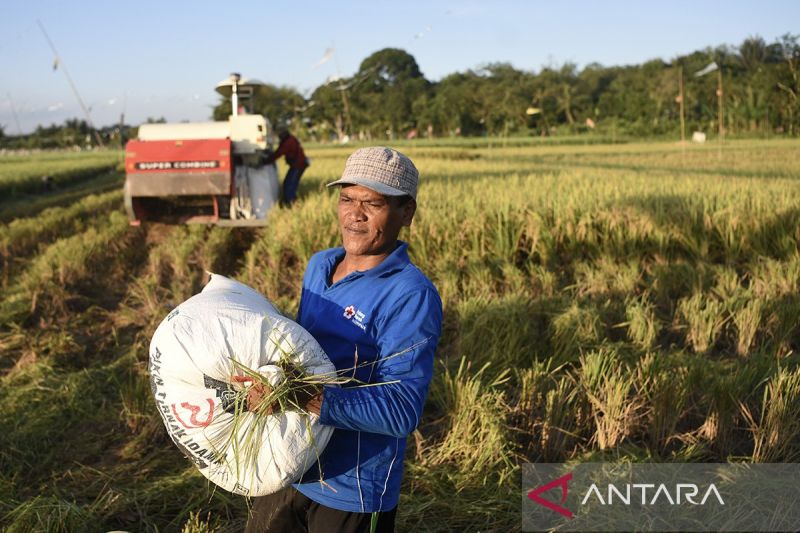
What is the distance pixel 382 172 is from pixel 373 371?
A: 0.50m

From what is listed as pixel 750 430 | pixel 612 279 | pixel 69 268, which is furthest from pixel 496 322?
pixel 69 268

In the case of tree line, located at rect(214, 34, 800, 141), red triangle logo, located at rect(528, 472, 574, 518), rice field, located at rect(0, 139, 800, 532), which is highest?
tree line, located at rect(214, 34, 800, 141)

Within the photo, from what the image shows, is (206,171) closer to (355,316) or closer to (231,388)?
(355,316)

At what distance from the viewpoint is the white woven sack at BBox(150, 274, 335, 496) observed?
1.46 metres

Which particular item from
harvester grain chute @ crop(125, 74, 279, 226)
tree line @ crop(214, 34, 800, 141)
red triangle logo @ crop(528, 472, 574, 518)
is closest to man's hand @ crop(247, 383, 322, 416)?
red triangle logo @ crop(528, 472, 574, 518)

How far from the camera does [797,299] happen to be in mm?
4434

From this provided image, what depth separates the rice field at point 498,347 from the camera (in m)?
2.66

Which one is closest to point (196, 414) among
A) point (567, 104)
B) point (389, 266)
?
point (389, 266)

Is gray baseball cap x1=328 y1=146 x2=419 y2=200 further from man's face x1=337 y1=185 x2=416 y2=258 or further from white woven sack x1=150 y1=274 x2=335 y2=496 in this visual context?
white woven sack x1=150 y1=274 x2=335 y2=496

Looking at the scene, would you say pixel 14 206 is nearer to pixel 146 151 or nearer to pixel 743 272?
pixel 146 151

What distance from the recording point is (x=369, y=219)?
1681mm

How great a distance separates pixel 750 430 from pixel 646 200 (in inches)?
153

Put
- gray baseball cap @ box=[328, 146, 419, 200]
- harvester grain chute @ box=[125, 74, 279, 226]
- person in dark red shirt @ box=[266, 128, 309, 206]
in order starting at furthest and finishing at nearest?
person in dark red shirt @ box=[266, 128, 309, 206], harvester grain chute @ box=[125, 74, 279, 226], gray baseball cap @ box=[328, 146, 419, 200]

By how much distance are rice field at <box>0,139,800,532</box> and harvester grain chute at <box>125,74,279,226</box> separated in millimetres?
577
